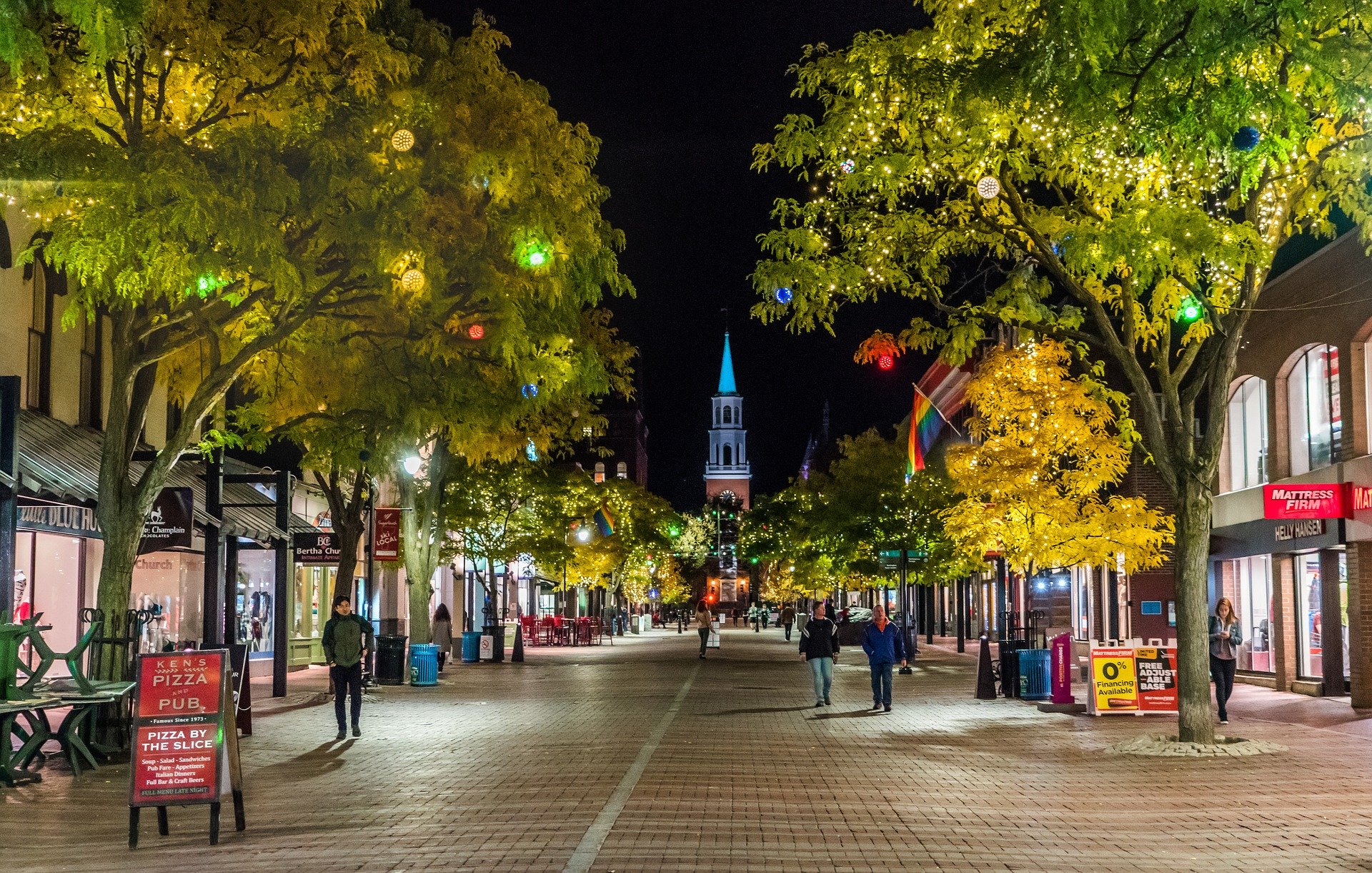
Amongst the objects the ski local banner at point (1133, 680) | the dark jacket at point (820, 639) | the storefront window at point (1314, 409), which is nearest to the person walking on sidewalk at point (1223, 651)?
the ski local banner at point (1133, 680)

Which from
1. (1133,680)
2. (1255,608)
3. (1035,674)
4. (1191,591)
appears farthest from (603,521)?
(1191,591)

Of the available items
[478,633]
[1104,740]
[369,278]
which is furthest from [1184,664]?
[478,633]

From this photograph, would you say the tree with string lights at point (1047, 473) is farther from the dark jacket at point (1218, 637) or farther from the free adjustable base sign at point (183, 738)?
the free adjustable base sign at point (183, 738)

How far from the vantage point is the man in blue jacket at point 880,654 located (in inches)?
902

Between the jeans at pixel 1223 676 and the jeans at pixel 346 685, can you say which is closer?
the jeans at pixel 346 685

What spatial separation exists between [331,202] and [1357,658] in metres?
16.8

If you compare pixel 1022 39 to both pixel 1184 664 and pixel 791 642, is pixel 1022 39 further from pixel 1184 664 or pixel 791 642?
pixel 791 642

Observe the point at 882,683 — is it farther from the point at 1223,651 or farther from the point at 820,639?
the point at 1223,651

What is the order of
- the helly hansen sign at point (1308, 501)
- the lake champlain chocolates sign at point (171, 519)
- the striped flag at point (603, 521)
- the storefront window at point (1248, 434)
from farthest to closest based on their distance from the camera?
the striped flag at point (603, 521)
the storefront window at point (1248, 434)
the helly hansen sign at point (1308, 501)
the lake champlain chocolates sign at point (171, 519)

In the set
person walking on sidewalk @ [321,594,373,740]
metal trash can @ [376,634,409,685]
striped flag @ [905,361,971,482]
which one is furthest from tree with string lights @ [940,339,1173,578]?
person walking on sidewalk @ [321,594,373,740]

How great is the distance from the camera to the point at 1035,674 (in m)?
25.9

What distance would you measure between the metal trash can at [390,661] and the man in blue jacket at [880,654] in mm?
10726

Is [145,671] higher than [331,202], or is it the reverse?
[331,202]

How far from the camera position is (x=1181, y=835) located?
36.3 feet
